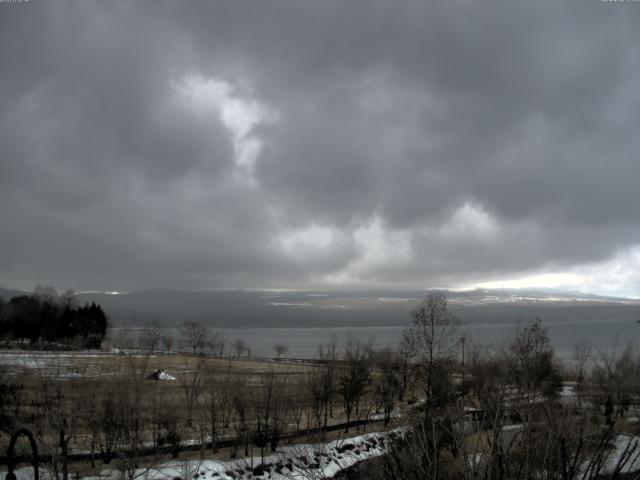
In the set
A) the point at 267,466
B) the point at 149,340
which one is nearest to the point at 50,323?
the point at 149,340

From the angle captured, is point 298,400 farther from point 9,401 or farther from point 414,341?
point 9,401

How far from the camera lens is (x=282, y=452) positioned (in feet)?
120

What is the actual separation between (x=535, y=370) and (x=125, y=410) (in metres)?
39.3

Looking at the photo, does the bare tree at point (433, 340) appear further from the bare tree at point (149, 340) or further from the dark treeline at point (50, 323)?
the dark treeline at point (50, 323)

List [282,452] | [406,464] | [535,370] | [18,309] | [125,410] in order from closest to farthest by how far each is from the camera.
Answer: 1. [406,464]
2. [125,410]
3. [282,452]
4. [535,370]
5. [18,309]

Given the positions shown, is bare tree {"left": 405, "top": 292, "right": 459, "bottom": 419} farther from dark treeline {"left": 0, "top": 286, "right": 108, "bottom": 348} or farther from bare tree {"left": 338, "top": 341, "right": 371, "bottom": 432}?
dark treeline {"left": 0, "top": 286, "right": 108, "bottom": 348}

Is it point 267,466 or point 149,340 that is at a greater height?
point 149,340

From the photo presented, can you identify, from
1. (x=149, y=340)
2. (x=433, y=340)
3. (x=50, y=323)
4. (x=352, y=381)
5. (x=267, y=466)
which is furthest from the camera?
(x=50, y=323)

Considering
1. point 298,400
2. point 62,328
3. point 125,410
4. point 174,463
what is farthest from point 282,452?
point 62,328

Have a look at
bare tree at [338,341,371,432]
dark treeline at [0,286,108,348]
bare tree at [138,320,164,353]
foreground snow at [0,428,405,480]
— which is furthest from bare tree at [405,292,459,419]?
dark treeline at [0,286,108,348]

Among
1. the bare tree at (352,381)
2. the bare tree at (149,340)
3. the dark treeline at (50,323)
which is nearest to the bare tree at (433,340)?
the bare tree at (352,381)

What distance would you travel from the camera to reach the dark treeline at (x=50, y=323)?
411ft

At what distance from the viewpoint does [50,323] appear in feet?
435

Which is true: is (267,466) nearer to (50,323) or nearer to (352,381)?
(352,381)
